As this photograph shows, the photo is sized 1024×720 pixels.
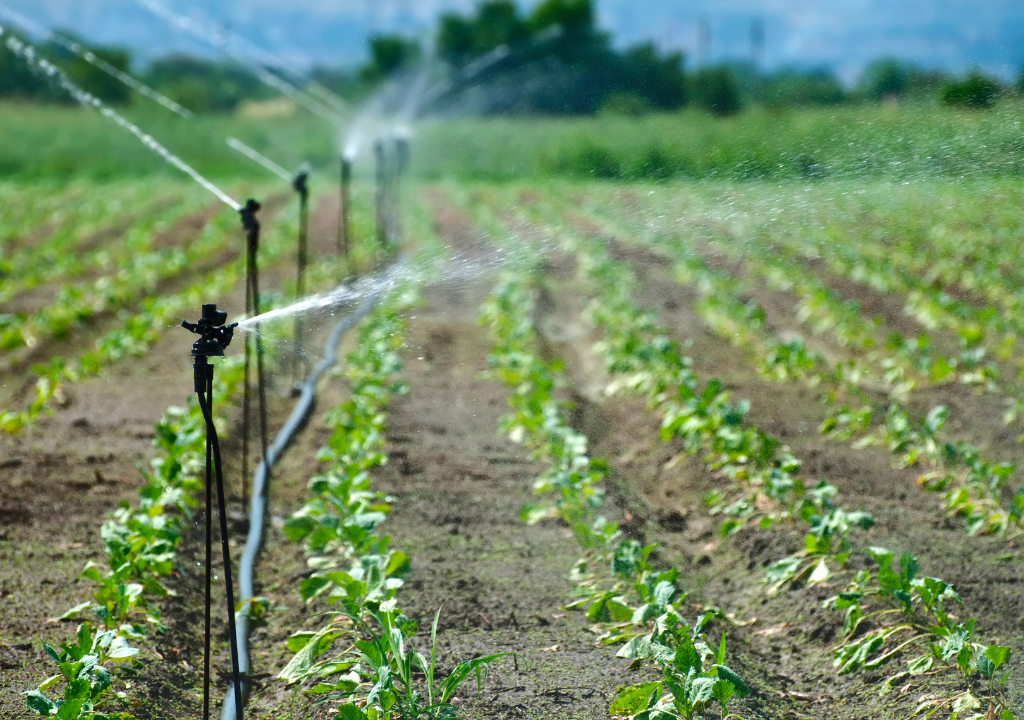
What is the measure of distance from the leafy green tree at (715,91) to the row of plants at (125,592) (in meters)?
17.4

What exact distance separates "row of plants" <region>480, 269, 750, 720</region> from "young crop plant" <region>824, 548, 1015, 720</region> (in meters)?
0.44

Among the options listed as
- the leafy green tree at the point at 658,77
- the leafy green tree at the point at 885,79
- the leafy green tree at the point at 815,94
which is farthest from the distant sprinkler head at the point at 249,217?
the leafy green tree at the point at 658,77

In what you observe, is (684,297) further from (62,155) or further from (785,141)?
(62,155)

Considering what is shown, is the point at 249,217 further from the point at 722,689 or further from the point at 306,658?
the point at 722,689

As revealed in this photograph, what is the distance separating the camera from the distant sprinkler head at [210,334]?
7.94 feet

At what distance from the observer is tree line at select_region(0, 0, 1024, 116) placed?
18998 millimetres

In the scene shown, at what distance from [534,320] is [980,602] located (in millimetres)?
6163

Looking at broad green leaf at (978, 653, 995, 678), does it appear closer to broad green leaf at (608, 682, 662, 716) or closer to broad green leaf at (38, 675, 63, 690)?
broad green leaf at (608, 682, 662, 716)

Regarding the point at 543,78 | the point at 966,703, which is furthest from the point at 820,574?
the point at 543,78

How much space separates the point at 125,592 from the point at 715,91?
2316cm

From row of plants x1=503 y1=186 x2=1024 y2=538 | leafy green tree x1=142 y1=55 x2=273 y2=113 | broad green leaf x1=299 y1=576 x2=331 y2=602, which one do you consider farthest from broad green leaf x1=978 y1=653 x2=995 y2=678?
leafy green tree x1=142 y1=55 x2=273 y2=113

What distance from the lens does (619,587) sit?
3533mm

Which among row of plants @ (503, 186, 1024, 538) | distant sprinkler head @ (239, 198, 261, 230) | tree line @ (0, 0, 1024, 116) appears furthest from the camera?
tree line @ (0, 0, 1024, 116)

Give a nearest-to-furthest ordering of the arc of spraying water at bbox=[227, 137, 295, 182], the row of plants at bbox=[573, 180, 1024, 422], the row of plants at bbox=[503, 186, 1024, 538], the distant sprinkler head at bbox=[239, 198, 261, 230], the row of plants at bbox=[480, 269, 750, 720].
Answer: the row of plants at bbox=[480, 269, 750, 720] < the distant sprinkler head at bbox=[239, 198, 261, 230] < the row of plants at bbox=[503, 186, 1024, 538] < the arc of spraying water at bbox=[227, 137, 295, 182] < the row of plants at bbox=[573, 180, 1024, 422]
